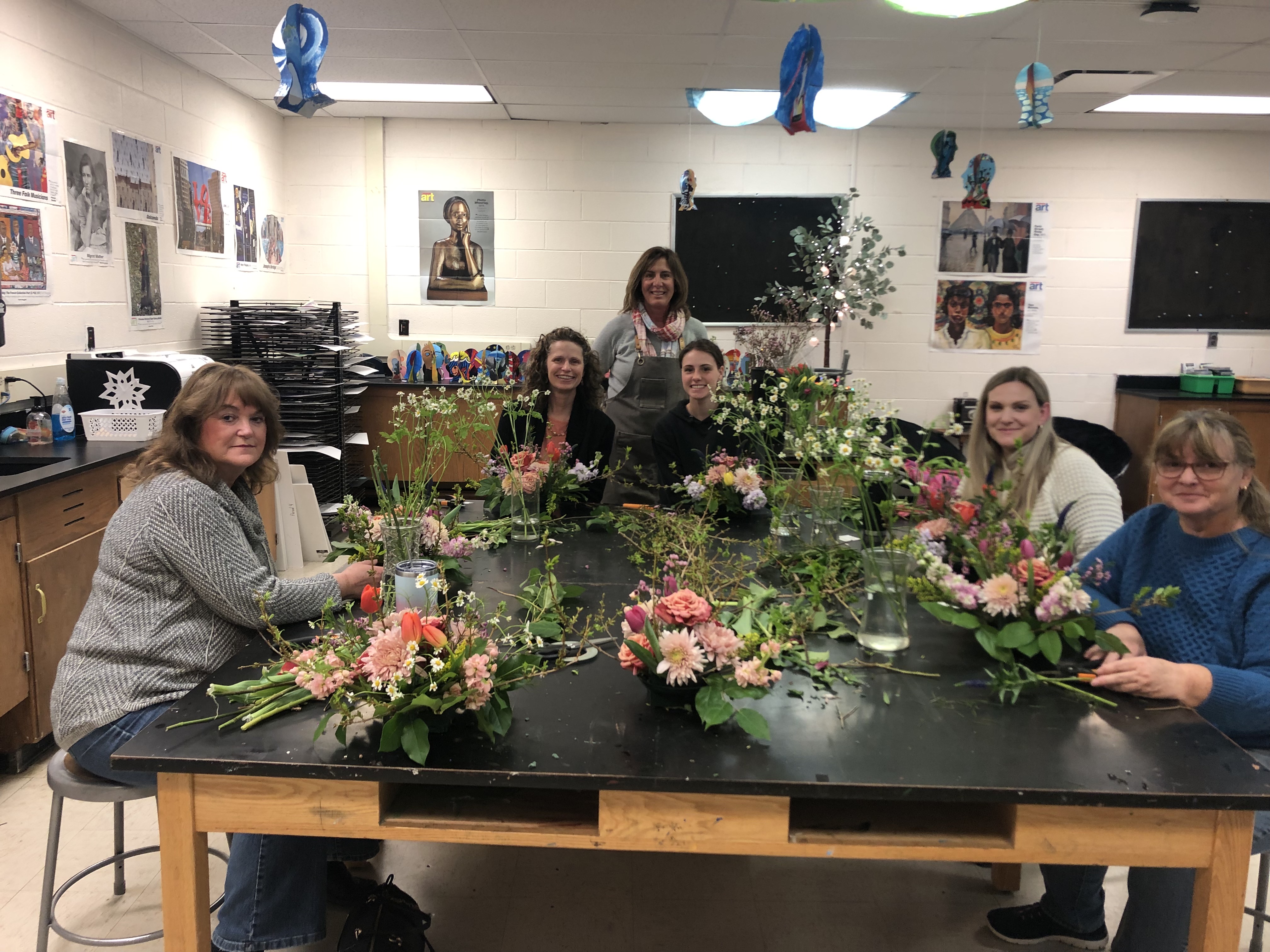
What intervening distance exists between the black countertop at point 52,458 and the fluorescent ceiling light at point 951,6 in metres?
2.66

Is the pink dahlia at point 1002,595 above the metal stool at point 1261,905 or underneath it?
above

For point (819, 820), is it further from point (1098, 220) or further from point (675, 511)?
point (1098, 220)

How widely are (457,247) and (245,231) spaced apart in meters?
1.35

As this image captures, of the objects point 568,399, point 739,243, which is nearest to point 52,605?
point 568,399

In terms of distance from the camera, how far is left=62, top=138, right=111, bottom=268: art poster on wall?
12.0 feet

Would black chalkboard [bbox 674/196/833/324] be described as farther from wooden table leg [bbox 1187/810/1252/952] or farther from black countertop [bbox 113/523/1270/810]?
wooden table leg [bbox 1187/810/1252/952]

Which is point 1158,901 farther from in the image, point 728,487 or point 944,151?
point 944,151

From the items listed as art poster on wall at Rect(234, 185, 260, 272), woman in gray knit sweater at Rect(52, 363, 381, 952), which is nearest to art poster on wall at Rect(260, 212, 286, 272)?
art poster on wall at Rect(234, 185, 260, 272)

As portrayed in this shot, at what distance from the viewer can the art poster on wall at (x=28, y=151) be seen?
3279mm

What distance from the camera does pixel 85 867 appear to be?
2350mm

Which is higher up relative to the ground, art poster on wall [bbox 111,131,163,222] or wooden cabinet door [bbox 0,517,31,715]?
art poster on wall [bbox 111,131,163,222]

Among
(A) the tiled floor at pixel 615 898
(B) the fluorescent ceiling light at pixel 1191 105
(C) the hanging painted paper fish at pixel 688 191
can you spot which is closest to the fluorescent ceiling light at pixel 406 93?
(C) the hanging painted paper fish at pixel 688 191

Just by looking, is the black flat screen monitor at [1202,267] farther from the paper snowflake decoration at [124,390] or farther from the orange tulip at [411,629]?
the orange tulip at [411,629]

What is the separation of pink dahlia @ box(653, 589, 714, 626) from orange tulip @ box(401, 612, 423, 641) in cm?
37
